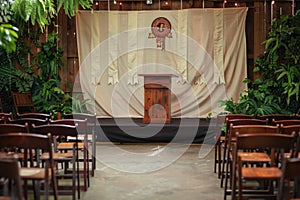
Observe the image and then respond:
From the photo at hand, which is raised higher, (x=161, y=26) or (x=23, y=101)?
(x=161, y=26)

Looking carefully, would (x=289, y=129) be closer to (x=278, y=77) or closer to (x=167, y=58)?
(x=278, y=77)

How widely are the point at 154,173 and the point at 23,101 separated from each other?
375cm

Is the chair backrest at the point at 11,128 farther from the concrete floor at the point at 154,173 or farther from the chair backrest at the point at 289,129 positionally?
the chair backrest at the point at 289,129

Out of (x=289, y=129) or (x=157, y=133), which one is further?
(x=157, y=133)

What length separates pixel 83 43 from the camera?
9758 mm

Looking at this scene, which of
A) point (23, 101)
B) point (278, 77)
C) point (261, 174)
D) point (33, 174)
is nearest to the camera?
point (33, 174)

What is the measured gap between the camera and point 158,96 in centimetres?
819

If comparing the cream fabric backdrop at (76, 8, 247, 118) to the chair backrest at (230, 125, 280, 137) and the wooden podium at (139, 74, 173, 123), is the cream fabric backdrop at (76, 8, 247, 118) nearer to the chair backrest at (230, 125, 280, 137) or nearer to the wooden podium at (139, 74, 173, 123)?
the wooden podium at (139, 74, 173, 123)

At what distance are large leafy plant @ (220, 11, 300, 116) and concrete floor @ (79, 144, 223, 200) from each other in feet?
3.64

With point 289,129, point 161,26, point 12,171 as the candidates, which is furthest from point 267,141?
point 161,26

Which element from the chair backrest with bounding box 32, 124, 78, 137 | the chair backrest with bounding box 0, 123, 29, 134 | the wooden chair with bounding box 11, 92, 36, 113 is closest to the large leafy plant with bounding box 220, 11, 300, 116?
the wooden chair with bounding box 11, 92, 36, 113

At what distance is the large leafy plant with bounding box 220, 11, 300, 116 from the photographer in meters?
8.23

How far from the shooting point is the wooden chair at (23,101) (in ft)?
28.8

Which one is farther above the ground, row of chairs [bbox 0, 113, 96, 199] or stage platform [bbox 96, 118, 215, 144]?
row of chairs [bbox 0, 113, 96, 199]
